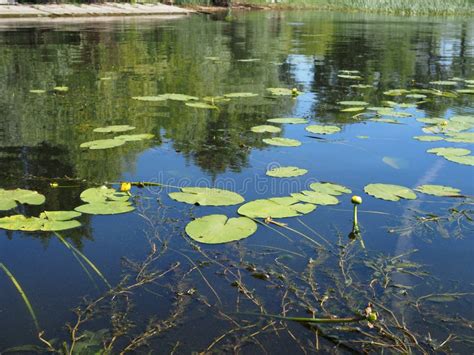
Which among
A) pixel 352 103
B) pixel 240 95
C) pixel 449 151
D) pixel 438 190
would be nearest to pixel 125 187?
pixel 438 190

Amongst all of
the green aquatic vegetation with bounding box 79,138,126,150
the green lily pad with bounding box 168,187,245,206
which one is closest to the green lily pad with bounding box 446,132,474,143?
the green lily pad with bounding box 168,187,245,206

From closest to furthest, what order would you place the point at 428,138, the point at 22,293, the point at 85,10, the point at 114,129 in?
the point at 22,293
the point at 428,138
the point at 114,129
the point at 85,10

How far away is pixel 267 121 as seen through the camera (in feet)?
10.1

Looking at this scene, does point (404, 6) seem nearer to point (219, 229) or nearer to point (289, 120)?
point (289, 120)

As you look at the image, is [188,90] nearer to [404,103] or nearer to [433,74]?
[404,103]

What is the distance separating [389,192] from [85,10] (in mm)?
14150

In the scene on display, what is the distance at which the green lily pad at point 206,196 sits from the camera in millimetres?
1787

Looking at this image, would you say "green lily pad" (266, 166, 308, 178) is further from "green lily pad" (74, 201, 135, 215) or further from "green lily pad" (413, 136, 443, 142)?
"green lily pad" (413, 136, 443, 142)

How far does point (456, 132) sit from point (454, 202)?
1099mm

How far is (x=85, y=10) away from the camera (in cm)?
1438

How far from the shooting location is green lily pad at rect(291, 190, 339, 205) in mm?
1801

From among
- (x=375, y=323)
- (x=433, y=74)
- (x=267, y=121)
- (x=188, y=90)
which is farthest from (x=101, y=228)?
(x=433, y=74)

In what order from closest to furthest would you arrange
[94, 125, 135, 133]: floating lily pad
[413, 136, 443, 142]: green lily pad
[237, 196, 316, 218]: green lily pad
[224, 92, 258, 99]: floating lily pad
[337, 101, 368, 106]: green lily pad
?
[237, 196, 316, 218]: green lily pad
[413, 136, 443, 142]: green lily pad
[94, 125, 135, 133]: floating lily pad
[337, 101, 368, 106]: green lily pad
[224, 92, 258, 99]: floating lily pad

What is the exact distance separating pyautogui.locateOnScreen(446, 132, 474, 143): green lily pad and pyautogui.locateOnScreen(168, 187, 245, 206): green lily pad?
1365 millimetres
